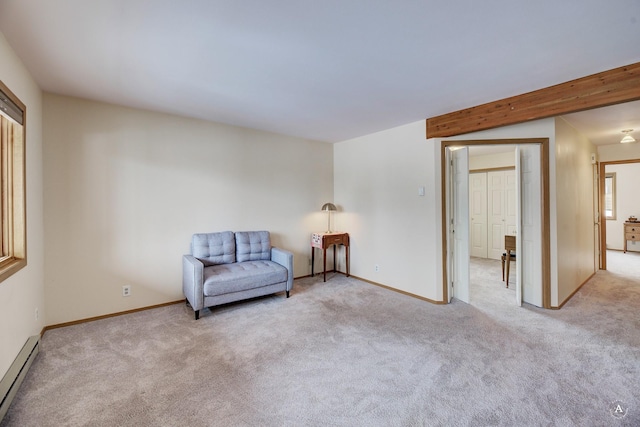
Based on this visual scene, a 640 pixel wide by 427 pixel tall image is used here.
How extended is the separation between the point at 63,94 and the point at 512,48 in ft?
13.6

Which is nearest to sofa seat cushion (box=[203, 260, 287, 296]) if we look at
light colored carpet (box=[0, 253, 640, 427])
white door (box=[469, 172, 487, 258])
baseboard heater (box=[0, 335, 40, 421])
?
light colored carpet (box=[0, 253, 640, 427])

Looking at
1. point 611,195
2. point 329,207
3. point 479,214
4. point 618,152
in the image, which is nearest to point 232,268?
point 329,207

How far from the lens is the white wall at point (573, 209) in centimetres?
340

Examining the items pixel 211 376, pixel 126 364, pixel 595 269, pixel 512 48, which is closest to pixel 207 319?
pixel 126 364

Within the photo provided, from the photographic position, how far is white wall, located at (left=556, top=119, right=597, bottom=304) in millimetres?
3396

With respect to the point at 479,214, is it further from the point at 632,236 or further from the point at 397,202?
the point at 632,236

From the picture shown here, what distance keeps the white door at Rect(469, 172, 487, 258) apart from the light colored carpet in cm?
298

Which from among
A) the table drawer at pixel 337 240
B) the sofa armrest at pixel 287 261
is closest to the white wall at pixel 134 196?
the sofa armrest at pixel 287 261

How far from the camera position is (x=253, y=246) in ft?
13.1

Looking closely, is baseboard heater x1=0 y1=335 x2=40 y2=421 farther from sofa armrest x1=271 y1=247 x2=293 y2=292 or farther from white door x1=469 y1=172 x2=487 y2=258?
white door x1=469 y1=172 x2=487 y2=258

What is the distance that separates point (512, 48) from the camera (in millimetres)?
2002

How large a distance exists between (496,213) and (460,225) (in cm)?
328

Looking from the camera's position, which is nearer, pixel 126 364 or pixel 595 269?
pixel 126 364

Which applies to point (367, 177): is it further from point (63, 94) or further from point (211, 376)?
point (63, 94)
